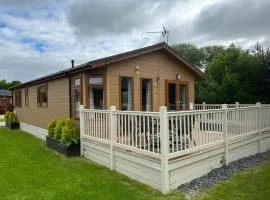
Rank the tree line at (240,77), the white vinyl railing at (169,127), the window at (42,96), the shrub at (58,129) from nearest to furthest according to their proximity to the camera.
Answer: the white vinyl railing at (169,127)
the shrub at (58,129)
the window at (42,96)
the tree line at (240,77)

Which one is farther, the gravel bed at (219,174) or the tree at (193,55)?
the tree at (193,55)

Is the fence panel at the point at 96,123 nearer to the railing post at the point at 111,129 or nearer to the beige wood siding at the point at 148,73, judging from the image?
the railing post at the point at 111,129

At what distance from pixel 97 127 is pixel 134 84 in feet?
7.92

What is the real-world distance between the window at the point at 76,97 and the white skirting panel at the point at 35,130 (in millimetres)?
3036

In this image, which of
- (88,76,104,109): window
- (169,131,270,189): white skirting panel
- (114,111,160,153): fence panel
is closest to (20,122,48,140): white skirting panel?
(88,76,104,109): window

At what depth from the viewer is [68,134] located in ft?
26.4

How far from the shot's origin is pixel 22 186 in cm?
530

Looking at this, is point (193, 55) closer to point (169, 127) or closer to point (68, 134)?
point (68, 134)

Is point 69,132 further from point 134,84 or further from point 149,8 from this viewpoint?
point 149,8

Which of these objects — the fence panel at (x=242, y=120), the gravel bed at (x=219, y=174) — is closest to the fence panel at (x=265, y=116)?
the fence panel at (x=242, y=120)

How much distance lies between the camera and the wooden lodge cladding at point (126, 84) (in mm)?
8344

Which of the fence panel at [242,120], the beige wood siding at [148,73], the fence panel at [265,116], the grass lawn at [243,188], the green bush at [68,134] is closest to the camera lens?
the grass lawn at [243,188]

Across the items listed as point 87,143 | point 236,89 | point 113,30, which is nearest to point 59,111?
point 87,143

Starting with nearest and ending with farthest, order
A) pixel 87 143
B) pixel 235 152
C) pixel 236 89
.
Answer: pixel 235 152, pixel 87 143, pixel 236 89
